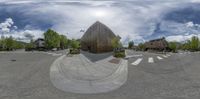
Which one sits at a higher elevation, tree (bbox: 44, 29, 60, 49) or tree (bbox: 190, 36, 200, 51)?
tree (bbox: 44, 29, 60, 49)

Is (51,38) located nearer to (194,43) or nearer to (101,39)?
(101,39)

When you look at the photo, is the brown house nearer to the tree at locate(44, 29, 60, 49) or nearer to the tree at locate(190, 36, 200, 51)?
the tree at locate(44, 29, 60, 49)

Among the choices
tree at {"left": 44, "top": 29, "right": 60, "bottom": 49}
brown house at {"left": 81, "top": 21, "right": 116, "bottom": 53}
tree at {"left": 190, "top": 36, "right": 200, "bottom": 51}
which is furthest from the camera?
tree at {"left": 190, "top": 36, "right": 200, "bottom": 51}

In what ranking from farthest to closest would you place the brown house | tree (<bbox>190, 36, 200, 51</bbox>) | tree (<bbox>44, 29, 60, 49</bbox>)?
tree (<bbox>190, 36, 200, 51</bbox>) < tree (<bbox>44, 29, 60, 49</bbox>) < the brown house

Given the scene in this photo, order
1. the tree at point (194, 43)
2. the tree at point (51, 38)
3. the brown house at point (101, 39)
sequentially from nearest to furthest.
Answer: the brown house at point (101, 39) → the tree at point (51, 38) → the tree at point (194, 43)

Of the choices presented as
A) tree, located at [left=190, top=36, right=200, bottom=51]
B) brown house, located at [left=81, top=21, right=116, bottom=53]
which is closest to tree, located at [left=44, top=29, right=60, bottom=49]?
brown house, located at [left=81, top=21, right=116, bottom=53]

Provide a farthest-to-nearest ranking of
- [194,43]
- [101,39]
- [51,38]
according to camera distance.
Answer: [194,43]
[51,38]
[101,39]

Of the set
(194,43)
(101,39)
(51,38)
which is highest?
(51,38)

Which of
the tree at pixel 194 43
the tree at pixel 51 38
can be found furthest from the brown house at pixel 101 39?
the tree at pixel 194 43

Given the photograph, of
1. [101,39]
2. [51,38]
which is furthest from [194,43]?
[51,38]

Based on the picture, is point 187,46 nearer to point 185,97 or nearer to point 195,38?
point 195,38

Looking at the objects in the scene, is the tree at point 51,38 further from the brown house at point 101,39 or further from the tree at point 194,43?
the tree at point 194,43

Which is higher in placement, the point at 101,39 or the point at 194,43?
the point at 101,39

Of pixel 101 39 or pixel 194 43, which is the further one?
pixel 194 43
